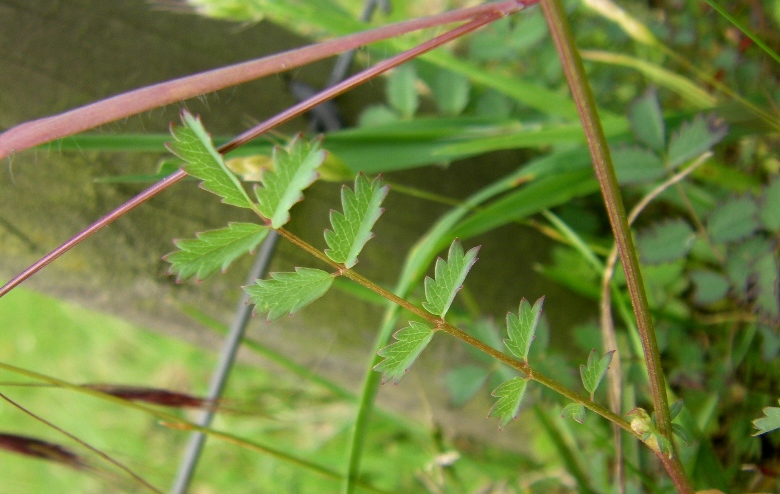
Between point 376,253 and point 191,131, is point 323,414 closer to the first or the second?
point 376,253

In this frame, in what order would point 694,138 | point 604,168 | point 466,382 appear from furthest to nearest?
1. point 466,382
2. point 694,138
3. point 604,168

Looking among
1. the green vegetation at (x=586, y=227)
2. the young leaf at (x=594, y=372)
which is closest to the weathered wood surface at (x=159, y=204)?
the green vegetation at (x=586, y=227)

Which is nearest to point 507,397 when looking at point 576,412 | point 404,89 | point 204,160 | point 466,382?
point 576,412

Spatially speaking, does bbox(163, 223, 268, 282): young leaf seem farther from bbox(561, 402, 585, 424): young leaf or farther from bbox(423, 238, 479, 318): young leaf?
bbox(561, 402, 585, 424): young leaf

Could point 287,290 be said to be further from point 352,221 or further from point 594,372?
point 594,372

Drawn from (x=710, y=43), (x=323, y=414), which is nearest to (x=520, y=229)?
(x=710, y=43)

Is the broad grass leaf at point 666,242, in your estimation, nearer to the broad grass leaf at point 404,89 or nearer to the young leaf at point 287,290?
the broad grass leaf at point 404,89

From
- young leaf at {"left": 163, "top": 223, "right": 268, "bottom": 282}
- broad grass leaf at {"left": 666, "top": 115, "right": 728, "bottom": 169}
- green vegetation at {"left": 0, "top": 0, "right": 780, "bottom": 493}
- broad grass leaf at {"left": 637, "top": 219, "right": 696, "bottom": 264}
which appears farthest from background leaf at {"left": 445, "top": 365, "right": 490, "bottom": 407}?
young leaf at {"left": 163, "top": 223, "right": 268, "bottom": 282}
